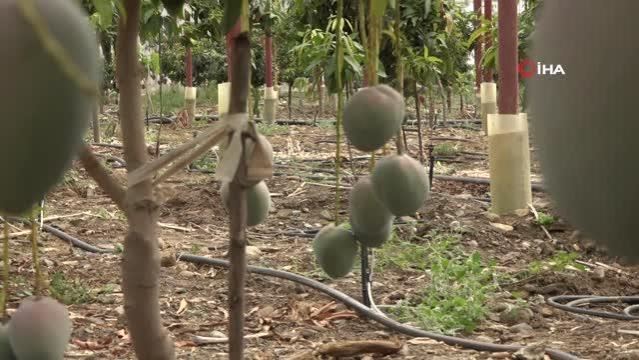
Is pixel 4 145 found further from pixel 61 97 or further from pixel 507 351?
pixel 507 351

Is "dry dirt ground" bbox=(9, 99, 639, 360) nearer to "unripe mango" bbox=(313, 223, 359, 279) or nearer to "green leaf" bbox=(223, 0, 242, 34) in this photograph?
"unripe mango" bbox=(313, 223, 359, 279)

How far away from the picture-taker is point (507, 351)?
7.23 feet

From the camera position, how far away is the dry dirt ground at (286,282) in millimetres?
2391

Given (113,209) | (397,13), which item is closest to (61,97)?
(397,13)

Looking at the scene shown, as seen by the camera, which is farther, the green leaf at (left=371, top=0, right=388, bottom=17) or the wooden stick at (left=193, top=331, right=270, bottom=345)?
the wooden stick at (left=193, top=331, right=270, bottom=345)

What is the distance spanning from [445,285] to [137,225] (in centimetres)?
224

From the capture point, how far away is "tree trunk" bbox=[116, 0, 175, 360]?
0.64m

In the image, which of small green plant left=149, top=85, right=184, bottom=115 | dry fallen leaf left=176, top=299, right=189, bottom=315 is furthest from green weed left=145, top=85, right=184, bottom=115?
dry fallen leaf left=176, top=299, right=189, bottom=315

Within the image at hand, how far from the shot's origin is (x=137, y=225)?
641 mm

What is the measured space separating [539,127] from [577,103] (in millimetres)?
32

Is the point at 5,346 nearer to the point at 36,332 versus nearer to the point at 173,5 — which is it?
the point at 36,332

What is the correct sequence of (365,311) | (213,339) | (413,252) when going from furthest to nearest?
(413,252)
(365,311)
(213,339)

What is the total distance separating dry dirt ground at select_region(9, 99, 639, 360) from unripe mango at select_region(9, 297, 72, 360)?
2.87 ft

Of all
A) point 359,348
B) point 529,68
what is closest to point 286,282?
point 359,348
